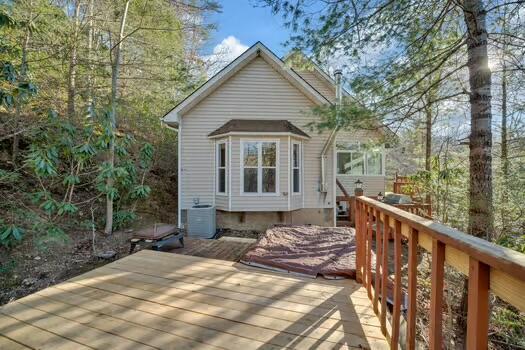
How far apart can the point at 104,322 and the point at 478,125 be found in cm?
469

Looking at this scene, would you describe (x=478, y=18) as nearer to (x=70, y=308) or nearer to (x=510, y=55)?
(x=510, y=55)

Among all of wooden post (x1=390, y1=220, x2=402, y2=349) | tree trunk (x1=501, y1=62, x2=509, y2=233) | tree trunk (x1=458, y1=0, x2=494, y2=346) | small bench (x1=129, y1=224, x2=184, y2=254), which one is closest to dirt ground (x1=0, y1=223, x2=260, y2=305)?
small bench (x1=129, y1=224, x2=184, y2=254)

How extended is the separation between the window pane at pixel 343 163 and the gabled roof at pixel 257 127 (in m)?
4.07

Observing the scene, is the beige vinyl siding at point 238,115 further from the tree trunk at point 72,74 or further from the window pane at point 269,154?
the tree trunk at point 72,74

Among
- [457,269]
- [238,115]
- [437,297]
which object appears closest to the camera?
[457,269]

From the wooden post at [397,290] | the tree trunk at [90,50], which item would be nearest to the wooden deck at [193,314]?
the wooden post at [397,290]

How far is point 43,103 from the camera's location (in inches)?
274

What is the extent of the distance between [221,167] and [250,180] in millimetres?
969

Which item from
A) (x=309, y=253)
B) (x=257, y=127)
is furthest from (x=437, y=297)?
(x=257, y=127)

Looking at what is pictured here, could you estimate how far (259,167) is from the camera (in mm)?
7762

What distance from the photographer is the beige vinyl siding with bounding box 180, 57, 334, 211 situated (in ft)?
27.1

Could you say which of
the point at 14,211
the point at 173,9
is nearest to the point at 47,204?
the point at 14,211

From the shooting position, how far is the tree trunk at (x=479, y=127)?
11.7 ft

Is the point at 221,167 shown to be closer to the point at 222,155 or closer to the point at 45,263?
the point at 222,155
